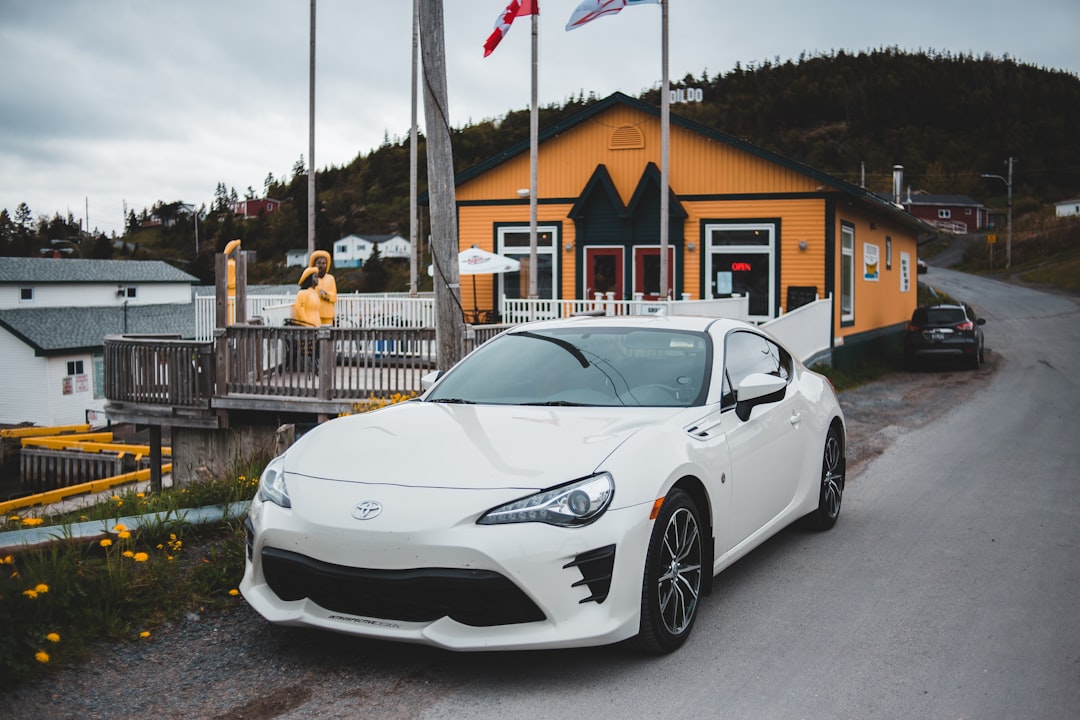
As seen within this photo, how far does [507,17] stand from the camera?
19.5 metres

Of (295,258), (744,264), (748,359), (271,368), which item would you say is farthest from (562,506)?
(295,258)

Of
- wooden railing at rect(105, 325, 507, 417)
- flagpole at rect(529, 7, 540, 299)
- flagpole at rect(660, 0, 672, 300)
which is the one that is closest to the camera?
wooden railing at rect(105, 325, 507, 417)

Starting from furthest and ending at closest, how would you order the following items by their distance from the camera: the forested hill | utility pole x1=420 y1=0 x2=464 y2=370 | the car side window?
1. the forested hill
2. utility pole x1=420 y1=0 x2=464 y2=370
3. the car side window

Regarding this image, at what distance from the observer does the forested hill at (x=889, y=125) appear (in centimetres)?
12850

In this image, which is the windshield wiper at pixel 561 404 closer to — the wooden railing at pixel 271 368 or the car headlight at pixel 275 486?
the car headlight at pixel 275 486

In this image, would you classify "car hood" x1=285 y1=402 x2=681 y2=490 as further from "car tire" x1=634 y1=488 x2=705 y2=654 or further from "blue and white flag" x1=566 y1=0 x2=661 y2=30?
"blue and white flag" x1=566 y1=0 x2=661 y2=30

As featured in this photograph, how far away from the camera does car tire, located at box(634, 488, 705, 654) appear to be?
446 cm

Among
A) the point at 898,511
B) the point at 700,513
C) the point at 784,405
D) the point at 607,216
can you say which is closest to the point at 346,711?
the point at 700,513

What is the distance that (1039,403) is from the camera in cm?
1638

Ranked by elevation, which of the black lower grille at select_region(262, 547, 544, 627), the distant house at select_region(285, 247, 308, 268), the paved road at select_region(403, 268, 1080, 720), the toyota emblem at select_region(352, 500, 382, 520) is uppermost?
the distant house at select_region(285, 247, 308, 268)

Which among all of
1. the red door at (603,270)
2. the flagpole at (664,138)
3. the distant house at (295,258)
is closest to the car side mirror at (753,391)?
the flagpole at (664,138)

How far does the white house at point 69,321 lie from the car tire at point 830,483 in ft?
115

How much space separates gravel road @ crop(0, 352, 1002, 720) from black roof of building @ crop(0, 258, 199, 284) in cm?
5670

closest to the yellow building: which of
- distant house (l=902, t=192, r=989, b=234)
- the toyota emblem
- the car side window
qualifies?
the car side window
